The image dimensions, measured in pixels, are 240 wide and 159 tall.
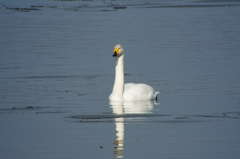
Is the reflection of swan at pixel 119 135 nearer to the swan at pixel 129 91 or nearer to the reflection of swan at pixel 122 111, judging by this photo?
the reflection of swan at pixel 122 111

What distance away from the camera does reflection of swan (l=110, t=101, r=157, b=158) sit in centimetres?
1410

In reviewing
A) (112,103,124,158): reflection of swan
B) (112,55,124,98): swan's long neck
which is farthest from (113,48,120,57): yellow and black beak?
(112,103,124,158): reflection of swan

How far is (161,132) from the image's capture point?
15.2 m

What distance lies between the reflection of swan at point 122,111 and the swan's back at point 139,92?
0.39ft

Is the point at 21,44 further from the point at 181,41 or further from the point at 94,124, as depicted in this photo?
the point at 94,124

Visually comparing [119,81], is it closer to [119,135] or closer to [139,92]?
[139,92]

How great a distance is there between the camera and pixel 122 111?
18156 mm

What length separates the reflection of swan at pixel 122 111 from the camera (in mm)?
14102

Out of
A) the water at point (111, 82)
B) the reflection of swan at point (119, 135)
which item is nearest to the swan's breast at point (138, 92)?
the water at point (111, 82)

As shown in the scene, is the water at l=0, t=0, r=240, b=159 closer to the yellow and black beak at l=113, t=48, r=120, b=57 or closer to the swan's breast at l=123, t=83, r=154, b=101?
the swan's breast at l=123, t=83, r=154, b=101

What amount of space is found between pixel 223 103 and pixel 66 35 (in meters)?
16.4

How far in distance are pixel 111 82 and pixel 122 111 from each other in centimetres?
416

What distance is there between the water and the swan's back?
0.86 feet

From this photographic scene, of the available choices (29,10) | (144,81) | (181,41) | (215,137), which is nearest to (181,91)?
(144,81)
